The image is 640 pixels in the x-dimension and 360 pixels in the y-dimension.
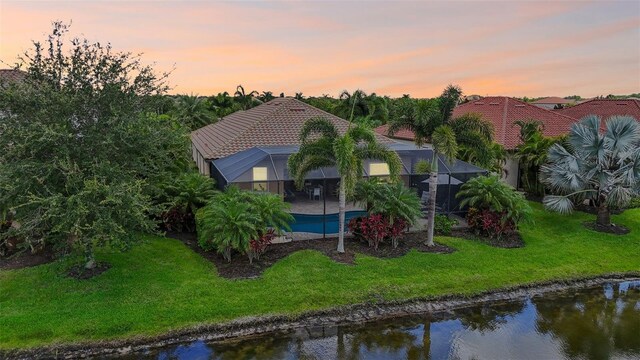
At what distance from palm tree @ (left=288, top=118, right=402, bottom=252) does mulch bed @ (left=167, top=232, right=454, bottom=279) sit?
0.67m

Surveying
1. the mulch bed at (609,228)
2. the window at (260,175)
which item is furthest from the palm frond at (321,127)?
the mulch bed at (609,228)

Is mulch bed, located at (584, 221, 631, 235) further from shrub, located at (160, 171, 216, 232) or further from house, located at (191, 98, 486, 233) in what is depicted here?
shrub, located at (160, 171, 216, 232)

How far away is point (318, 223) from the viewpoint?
16.5 metres

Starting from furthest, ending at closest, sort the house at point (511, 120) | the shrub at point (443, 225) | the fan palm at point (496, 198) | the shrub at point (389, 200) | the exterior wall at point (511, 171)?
the house at point (511, 120) → the exterior wall at point (511, 171) → the shrub at point (443, 225) → the fan palm at point (496, 198) → the shrub at point (389, 200)

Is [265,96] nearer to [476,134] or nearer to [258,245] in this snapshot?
[476,134]

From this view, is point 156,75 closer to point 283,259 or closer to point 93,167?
→ point 93,167

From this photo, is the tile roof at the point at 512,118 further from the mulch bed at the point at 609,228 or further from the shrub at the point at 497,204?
the shrub at the point at 497,204

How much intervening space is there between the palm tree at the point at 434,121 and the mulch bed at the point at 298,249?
1934 millimetres

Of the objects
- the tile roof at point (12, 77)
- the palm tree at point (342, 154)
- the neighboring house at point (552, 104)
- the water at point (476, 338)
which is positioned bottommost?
the water at point (476, 338)

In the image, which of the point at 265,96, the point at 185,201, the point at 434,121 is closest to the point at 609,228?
the point at 434,121

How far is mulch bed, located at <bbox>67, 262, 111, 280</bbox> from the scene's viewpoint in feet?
39.3

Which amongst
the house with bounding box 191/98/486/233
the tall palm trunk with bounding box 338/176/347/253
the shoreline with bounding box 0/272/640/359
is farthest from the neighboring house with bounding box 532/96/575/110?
the tall palm trunk with bounding box 338/176/347/253

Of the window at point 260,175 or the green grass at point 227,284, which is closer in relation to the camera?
the green grass at point 227,284

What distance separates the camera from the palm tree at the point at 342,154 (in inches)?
514
